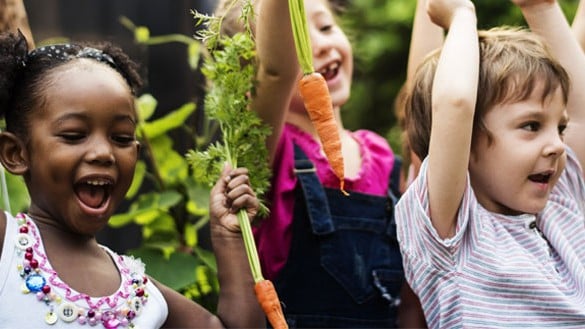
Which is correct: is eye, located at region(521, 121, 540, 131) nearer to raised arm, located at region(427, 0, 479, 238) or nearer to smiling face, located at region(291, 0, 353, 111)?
raised arm, located at region(427, 0, 479, 238)

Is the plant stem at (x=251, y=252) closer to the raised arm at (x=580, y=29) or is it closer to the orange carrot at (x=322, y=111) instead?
the orange carrot at (x=322, y=111)

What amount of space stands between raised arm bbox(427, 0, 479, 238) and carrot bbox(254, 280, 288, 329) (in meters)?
0.40

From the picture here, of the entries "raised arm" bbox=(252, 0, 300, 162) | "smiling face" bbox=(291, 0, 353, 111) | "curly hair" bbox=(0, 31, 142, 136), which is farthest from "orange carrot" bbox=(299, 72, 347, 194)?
"smiling face" bbox=(291, 0, 353, 111)

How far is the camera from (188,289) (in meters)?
2.88

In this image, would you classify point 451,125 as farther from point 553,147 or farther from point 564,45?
point 564,45

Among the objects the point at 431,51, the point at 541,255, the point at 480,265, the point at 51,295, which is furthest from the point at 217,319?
the point at 431,51

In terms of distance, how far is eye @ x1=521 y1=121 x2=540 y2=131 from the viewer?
2.35 m

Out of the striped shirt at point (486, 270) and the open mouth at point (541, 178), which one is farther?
the open mouth at point (541, 178)

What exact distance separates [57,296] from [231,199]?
0.50 meters

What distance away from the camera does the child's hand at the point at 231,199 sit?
7.59 ft

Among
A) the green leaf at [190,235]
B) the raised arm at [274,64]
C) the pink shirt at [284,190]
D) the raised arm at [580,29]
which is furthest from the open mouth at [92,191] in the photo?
the raised arm at [580,29]

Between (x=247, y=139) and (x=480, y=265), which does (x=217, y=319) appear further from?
(x=480, y=265)

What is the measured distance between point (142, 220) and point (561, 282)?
4.38 ft

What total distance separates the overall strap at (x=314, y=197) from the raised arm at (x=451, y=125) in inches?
18.7
